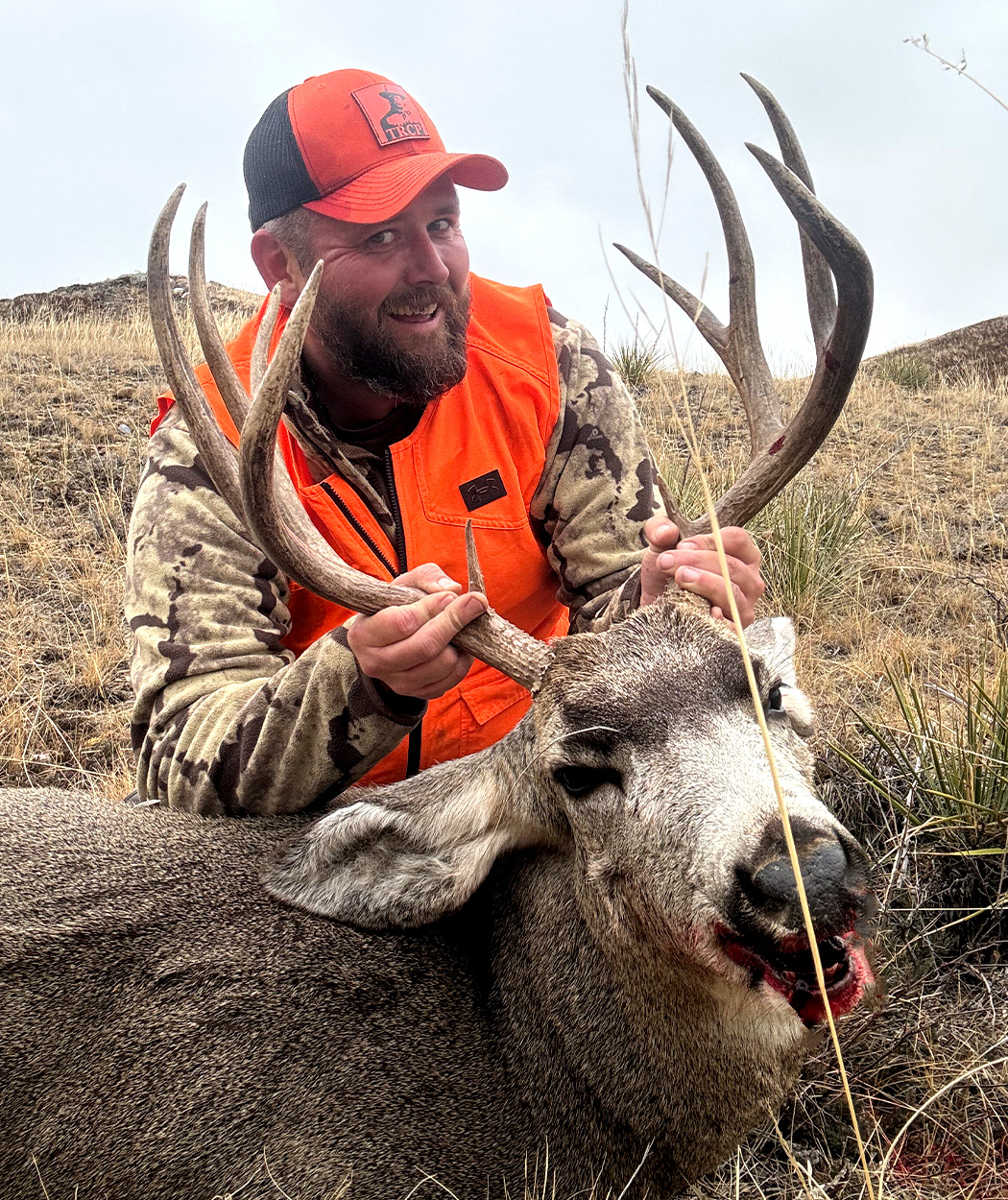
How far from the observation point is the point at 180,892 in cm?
332

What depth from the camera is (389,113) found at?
462 cm

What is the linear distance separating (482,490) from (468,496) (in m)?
0.07

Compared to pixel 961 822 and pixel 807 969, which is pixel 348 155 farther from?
pixel 807 969

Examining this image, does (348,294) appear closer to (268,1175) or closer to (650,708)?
(650,708)

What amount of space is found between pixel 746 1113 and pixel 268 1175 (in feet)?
4.18

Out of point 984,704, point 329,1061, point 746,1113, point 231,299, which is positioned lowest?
point 746,1113

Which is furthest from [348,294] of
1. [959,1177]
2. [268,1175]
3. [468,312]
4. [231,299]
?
[231,299]

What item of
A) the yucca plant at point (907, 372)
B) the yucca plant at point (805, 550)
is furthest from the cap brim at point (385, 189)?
the yucca plant at point (907, 372)

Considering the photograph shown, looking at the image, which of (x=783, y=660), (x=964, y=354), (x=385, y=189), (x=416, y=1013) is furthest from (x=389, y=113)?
(x=964, y=354)

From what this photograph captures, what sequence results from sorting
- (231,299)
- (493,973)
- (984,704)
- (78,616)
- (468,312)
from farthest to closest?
(231,299)
(78,616)
(468,312)
(984,704)
(493,973)

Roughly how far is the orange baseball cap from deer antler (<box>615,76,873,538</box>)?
1.28 meters

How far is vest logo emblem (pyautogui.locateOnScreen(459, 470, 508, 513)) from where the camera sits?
14.4ft

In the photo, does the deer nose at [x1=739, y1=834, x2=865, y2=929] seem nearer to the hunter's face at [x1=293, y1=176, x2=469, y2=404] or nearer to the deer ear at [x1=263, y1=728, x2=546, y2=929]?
the deer ear at [x1=263, y1=728, x2=546, y2=929]

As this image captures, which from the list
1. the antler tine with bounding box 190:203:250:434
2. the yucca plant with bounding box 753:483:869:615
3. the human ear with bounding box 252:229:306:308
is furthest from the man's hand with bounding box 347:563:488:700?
the yucca plant with bounding box 753:483:869:615
